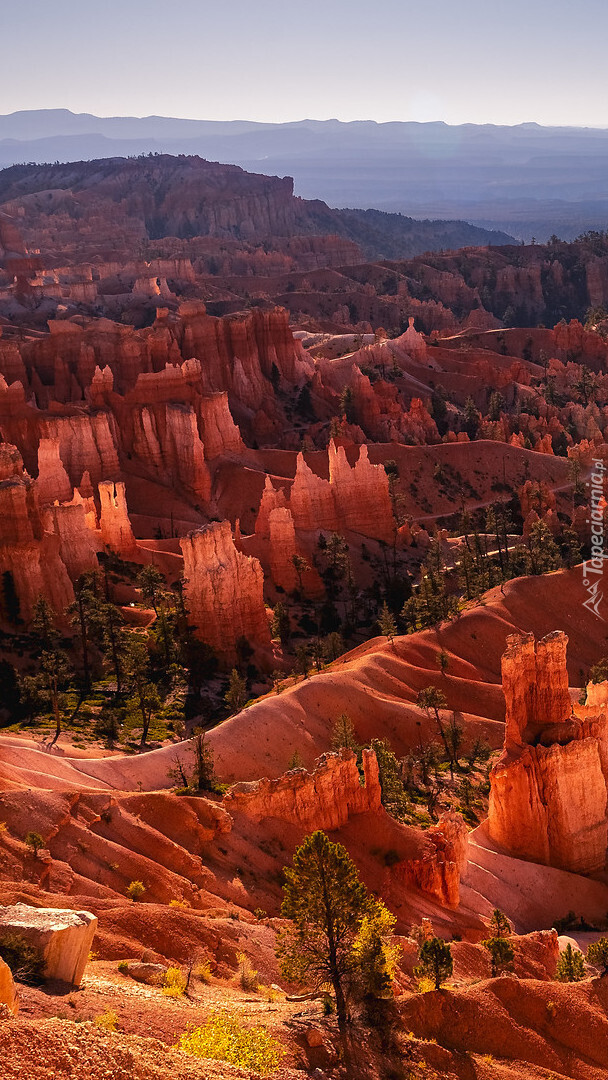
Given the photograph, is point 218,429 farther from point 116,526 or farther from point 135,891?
point 135,891

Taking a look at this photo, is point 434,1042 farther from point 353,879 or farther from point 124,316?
point 124,316

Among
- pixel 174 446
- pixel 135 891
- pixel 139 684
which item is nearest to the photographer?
pixel 135 891

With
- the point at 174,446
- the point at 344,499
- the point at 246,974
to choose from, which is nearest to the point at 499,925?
the point at 246,974

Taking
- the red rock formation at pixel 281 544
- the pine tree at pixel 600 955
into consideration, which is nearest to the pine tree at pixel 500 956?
the pine tree at pixel 600 955

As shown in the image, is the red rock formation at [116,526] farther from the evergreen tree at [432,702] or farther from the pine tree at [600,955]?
the pine tree at [600,955]

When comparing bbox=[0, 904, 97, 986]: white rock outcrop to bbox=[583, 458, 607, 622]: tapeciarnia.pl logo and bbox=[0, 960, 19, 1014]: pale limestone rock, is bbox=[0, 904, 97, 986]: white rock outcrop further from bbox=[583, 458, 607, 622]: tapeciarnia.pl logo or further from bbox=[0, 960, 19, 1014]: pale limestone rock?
bbox=[583, 458, 607, 622]: tapeciarnia.pl logo

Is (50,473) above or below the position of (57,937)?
below
